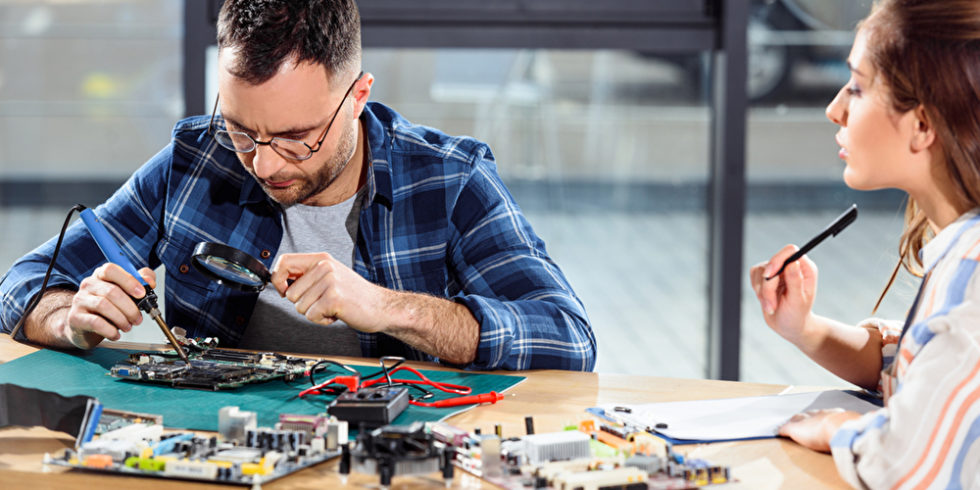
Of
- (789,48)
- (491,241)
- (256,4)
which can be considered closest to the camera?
(256,4)

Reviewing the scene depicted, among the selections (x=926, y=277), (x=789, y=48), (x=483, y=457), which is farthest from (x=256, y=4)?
(x=789, y=48)

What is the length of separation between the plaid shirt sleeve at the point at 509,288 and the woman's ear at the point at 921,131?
27.0 inches

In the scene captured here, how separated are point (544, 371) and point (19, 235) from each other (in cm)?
252

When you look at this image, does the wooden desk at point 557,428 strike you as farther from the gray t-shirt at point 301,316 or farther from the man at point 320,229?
the gray t-shirt at point 301,316

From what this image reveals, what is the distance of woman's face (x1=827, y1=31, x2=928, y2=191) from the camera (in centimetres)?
122

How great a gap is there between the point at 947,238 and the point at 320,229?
122 cm

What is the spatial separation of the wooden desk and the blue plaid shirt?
0.32 metres

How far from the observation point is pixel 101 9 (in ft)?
10.5

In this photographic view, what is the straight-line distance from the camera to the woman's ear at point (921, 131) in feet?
3.92

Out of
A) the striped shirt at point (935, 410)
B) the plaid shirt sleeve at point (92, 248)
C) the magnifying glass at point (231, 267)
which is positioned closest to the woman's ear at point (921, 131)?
the striped shirt at point (935, 410)

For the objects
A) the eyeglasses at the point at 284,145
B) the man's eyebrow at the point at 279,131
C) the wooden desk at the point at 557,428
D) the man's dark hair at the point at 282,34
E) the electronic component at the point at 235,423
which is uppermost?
the man's dark hair at the point at 282,34

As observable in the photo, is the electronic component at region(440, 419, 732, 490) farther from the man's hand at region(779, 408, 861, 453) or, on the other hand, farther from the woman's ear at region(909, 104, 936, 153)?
the woman's ear at region(909, 104, 936, 153)

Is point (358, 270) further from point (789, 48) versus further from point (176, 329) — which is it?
point (789, 48)

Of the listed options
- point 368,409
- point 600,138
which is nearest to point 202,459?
point 368,409
